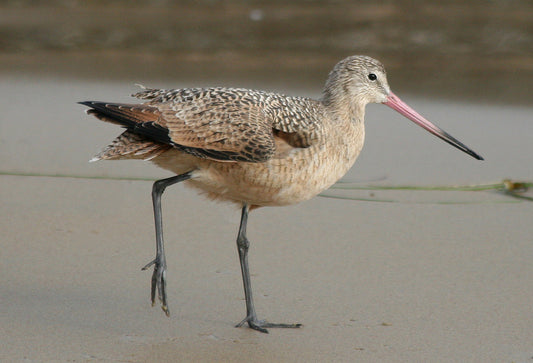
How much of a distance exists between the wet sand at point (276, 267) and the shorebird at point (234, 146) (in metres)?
0.23

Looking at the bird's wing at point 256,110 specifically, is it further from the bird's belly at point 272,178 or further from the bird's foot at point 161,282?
the bird's foot at point 161,282

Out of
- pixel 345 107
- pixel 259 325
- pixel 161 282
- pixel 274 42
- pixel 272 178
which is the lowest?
pixel 259 325

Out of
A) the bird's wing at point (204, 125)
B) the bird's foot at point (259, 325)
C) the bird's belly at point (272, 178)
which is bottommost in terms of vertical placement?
the bird's foot at point (259, 325)

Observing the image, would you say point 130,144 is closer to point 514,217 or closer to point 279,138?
point 279,138

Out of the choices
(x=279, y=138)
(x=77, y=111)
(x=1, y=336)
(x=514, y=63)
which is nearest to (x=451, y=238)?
(x=279, y=138)

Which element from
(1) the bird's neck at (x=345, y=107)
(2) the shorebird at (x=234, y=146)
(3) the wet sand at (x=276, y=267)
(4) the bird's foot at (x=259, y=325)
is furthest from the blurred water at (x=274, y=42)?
(4) the bird's foot at (x=259, y=325)

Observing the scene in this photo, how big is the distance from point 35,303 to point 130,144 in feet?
2.92

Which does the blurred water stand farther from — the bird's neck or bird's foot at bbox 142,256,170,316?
bird's foot at bbox 142,256,170,316

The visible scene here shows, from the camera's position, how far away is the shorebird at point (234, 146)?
3971 mm

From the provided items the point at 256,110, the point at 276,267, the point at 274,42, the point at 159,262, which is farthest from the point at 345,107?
the point at 274,42

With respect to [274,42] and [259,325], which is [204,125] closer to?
[259,325]

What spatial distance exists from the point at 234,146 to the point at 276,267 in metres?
0.98

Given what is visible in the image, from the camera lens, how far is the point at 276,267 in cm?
471

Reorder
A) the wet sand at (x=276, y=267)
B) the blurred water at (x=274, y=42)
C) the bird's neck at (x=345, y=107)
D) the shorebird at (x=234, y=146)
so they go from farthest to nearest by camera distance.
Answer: the blurred water at (x=274, y=42) → the bird's neck at (x=345, y=107) → the shorebird at (x=234, y=146) → the wet sand at (x=276, y=267)
